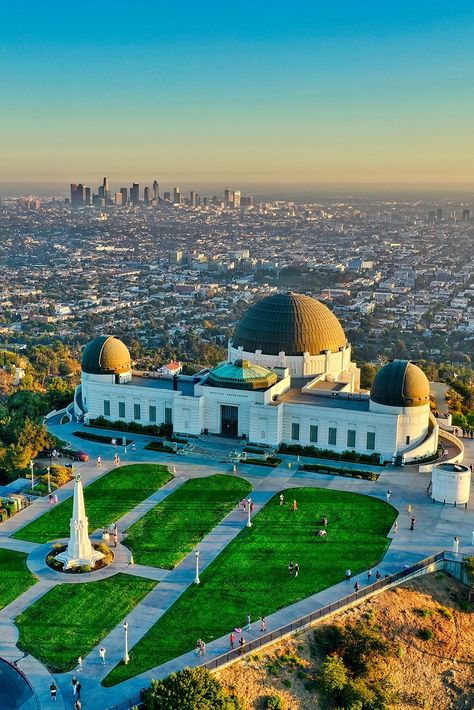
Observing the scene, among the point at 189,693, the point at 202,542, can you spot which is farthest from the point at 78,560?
the point at 189,693

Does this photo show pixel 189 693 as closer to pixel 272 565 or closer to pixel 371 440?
pixel 272 565

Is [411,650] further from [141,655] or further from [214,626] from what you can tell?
[141,655]

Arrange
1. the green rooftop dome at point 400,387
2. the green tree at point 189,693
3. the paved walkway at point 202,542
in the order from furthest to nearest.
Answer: the green rooftop dome at point 400,387 < the paved walkway at point 202,542 < the green tree at point 189,693

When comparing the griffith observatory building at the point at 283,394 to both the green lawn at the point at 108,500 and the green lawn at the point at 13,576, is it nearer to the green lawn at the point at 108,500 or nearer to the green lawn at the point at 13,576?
the green lawn at the point at 108,500

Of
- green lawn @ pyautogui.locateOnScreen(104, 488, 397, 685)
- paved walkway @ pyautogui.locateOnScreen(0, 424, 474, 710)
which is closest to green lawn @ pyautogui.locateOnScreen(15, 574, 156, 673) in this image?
paved walkway @ pyautogui.locateOnScreen(0, 424, 474, 710)

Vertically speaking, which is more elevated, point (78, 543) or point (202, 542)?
point (78, 543)

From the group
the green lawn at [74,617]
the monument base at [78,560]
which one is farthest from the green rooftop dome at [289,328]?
the green lawn at [74,617]
